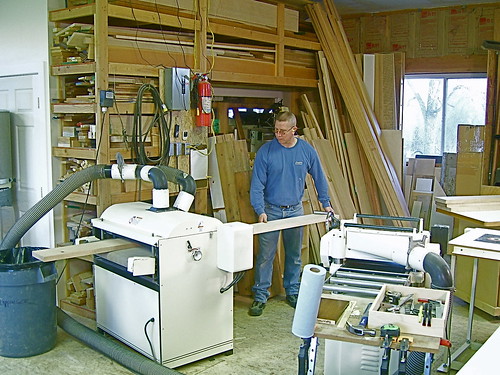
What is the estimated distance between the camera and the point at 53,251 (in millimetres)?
3703

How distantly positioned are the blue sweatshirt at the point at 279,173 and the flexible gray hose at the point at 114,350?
1.54m

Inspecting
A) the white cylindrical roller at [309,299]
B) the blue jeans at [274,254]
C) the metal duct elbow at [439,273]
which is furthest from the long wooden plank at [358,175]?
the white cylindrical roller at [309,299]

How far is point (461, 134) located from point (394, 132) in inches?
29.6

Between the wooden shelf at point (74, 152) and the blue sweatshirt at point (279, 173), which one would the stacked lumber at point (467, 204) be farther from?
the wooden shelf at point (74, 152)

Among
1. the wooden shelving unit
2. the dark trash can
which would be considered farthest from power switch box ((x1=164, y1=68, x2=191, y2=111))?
the dark trash can

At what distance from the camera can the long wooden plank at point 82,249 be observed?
11.9 feet

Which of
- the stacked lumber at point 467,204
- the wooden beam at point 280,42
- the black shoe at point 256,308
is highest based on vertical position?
the wooden beam at point 280,42

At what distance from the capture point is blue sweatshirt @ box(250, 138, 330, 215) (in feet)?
15.4

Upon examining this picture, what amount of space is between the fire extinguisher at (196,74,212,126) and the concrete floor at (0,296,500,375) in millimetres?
1621

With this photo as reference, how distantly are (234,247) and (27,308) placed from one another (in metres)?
1.41

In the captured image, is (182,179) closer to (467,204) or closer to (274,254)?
(274,254)

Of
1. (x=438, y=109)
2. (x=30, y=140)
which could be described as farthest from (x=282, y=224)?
(x=438, y=109)

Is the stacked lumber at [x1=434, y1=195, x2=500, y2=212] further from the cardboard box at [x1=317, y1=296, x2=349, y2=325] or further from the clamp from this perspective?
the clamp

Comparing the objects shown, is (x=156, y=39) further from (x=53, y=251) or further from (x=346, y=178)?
(x=346, y=178)
